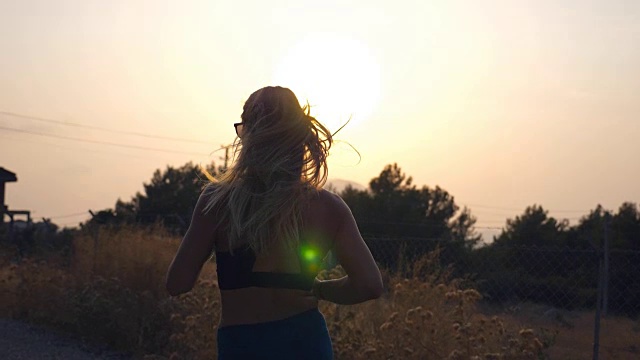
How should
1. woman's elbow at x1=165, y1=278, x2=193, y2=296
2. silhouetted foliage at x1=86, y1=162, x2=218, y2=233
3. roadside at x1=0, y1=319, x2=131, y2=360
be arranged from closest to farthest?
woman's elbow at x1=165, y1=278, x2=193, y2=296
roadside at x1=0, y1=319, x2=131, y2=360
silhouetted foliage at x1=86, y1=162, x2=218, y2=233

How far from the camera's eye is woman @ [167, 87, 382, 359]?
2760mm

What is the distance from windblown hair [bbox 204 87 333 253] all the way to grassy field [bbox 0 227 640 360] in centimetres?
432

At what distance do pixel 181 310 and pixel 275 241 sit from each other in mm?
8165

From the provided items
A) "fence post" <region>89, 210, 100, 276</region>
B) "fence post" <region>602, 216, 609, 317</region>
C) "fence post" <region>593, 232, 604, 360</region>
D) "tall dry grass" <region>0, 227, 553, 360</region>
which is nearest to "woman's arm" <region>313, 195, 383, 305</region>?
"tall dry grass" <region>0, 227, 553, 360</region>

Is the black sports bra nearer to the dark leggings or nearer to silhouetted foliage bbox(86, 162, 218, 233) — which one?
the dark leggings

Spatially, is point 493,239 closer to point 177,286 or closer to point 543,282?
point 543,282

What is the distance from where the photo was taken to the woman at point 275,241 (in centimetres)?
276

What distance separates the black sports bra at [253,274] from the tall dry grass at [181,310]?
425 centimetres

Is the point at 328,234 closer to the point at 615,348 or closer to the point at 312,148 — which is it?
the point at 312,148

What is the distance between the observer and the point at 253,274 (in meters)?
2.76

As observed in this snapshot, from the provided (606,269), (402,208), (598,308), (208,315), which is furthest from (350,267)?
(402,208)

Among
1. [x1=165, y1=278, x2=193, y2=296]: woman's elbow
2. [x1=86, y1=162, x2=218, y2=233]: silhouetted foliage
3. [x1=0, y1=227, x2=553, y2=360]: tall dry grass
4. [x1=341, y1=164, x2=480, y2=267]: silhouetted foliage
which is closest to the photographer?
[x1=165, y1=278, x2=193, y2=296]: woman's elbow

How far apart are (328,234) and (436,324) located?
5.05 metres

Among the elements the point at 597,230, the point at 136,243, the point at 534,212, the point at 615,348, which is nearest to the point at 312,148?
the point at 615,348
